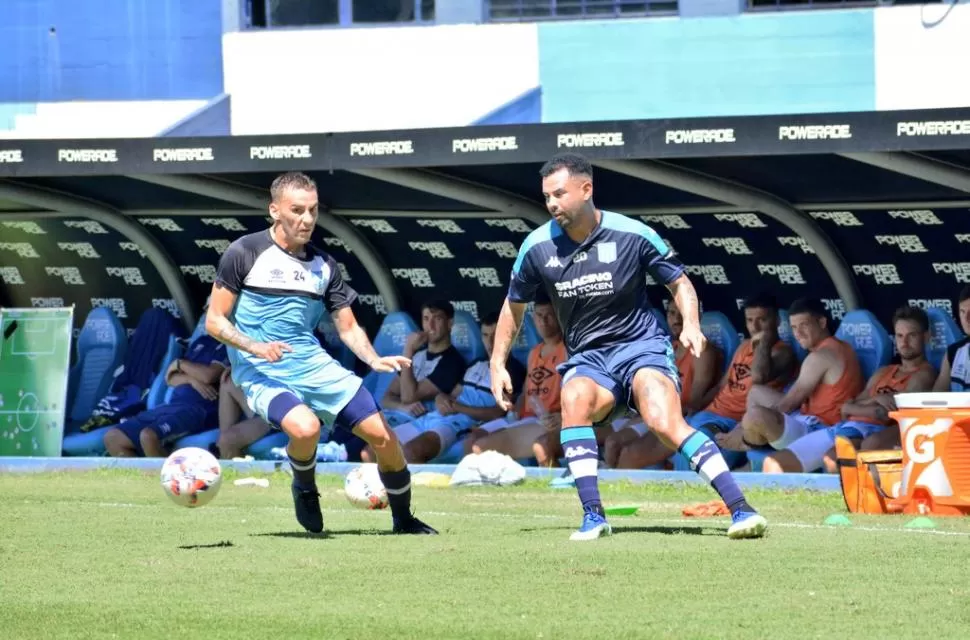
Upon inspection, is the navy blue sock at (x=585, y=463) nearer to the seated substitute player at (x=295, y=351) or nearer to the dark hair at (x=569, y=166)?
the seated substitute player at (x=295, y=351)

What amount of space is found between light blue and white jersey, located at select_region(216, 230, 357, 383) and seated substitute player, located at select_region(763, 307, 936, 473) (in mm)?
4728

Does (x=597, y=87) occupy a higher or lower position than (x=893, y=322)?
higher

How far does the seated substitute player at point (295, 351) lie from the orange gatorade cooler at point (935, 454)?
2867mm

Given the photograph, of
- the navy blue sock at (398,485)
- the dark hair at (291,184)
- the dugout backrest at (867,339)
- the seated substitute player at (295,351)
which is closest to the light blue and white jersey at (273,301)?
the seated substitute player at (295,351)

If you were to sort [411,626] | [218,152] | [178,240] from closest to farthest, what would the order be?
1. [411,626]
2. [218,152]
3. [178,240]

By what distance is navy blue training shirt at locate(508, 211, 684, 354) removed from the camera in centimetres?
812

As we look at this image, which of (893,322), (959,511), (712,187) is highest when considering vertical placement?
(712,187)

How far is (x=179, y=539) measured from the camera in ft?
27.7

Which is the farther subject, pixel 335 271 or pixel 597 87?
pixel 597 87

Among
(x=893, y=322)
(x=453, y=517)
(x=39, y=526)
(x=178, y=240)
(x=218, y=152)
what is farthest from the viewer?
(x=178, y=240)

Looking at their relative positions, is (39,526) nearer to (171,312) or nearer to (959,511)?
(959,511)

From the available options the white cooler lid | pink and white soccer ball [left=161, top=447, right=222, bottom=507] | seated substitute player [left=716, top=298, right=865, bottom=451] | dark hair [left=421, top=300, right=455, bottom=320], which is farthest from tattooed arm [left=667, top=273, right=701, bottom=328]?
dark hair [left=421, top=300, right=455, bottom=320]

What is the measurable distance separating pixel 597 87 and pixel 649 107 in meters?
0.57

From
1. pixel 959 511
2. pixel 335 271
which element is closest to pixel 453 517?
pixel 335 271
